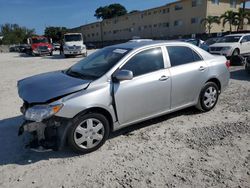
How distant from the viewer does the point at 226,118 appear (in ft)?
16.0

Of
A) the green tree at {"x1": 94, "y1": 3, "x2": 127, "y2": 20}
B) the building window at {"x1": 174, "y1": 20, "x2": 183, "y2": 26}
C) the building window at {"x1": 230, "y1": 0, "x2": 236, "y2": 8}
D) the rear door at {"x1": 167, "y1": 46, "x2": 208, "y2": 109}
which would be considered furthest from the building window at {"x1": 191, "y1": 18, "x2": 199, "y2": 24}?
the green tree at {"x1": 94, "y1": 3, "x2": 127, "y2": 20}

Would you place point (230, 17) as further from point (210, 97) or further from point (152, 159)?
point (152, 159)

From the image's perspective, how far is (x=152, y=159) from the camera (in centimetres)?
347

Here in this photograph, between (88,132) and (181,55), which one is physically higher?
(181,55)

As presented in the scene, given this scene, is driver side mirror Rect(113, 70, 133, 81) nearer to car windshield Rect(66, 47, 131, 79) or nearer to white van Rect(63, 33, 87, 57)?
car windshield Rect(66, 47, 131, 79)

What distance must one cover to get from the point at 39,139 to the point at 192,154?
7.54 ft

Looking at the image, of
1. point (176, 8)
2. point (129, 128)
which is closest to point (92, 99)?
point (129, 128)

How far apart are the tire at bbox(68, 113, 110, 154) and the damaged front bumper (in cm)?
12

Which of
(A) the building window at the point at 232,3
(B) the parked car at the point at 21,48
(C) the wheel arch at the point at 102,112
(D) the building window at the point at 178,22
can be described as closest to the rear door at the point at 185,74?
(C) the wheel arch at the point at 102,112

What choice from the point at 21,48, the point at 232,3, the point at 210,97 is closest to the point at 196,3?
the point at 232,3

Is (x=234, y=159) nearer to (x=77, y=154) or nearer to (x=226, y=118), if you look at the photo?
(x=226, y=118)

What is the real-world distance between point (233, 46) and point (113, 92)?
38.9 ft

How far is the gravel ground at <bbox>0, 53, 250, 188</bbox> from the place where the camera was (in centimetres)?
301

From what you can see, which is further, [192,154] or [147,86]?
[147,86]
